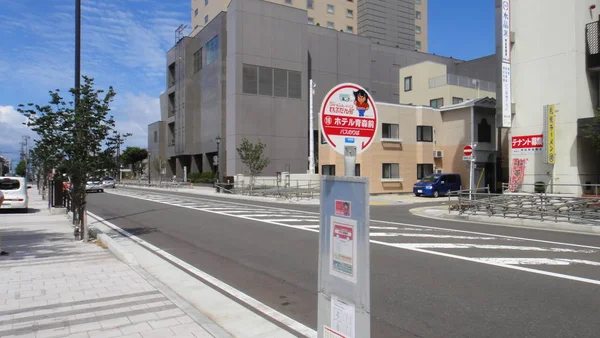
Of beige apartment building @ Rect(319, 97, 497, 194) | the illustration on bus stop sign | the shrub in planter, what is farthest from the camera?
beige apartment building @ Rect(319, 97, 497, 194)

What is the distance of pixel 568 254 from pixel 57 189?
20972mm

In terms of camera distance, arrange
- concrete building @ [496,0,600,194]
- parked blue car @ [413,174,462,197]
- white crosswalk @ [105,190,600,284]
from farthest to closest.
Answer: parked blue car @ [413,174,462,197] → concrete building @ [496,0,600,194] → white crosswalk @ [105,190,600,284]

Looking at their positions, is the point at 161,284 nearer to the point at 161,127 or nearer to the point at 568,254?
the point at 568,254

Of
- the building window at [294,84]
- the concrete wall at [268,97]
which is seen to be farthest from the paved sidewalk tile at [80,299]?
the building window at [294,84]

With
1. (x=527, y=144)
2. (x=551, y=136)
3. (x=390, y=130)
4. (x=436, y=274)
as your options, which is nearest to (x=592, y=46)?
(x=551, y=136)

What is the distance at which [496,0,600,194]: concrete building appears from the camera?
70.6 feet


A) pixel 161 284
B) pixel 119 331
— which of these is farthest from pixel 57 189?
pixel 119 331

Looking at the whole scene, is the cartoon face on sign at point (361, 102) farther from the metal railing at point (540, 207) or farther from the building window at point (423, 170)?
the building window at point (423, 170)

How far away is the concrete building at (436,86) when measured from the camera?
142ft

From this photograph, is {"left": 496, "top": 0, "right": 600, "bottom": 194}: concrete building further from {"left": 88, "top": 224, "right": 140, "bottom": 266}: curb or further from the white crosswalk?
{"left": 88, "top": 224, "right": 140, "bottom": 266}: curb

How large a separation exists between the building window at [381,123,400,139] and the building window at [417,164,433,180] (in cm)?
356

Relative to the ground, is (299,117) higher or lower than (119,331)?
higher

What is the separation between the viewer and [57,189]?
21.4 metres

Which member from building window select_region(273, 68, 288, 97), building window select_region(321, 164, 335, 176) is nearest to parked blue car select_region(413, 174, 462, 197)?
building window select_region(321, 164, 335, 176)
